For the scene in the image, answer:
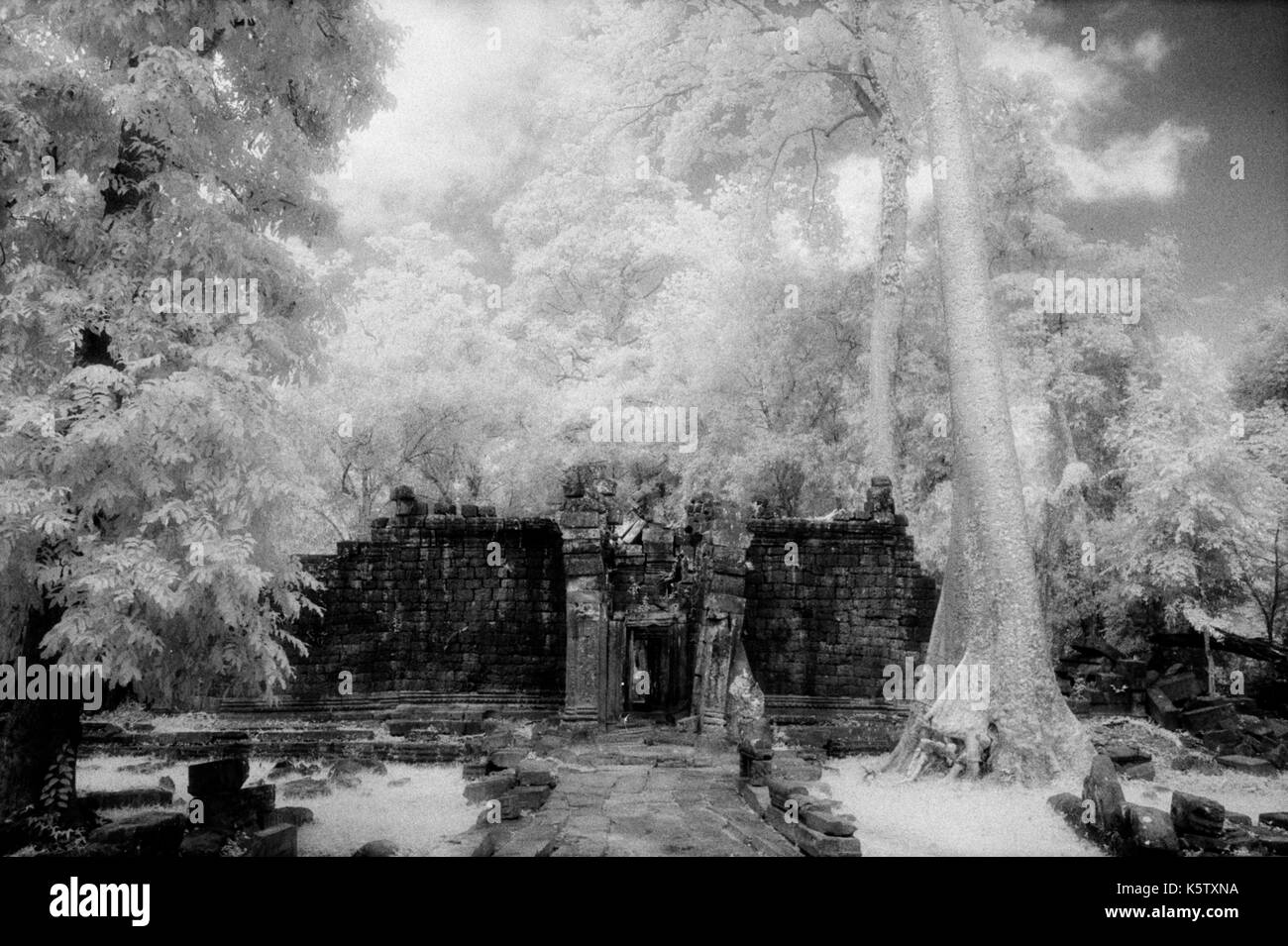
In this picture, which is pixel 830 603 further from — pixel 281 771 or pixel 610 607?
pixel 281 771

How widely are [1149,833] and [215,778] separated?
5778 millimetres

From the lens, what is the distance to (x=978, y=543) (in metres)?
8.03

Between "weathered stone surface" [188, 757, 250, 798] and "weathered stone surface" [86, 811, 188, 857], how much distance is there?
217 millimetres

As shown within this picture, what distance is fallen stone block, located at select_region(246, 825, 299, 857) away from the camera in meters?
4.46

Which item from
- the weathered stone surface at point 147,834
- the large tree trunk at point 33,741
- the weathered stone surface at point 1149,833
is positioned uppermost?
the large tree trunk at point 33,741

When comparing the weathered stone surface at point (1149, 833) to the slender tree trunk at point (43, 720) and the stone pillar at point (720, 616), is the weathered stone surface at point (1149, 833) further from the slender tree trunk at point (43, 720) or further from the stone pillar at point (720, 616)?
the slender tree trunk at point (43, 720)

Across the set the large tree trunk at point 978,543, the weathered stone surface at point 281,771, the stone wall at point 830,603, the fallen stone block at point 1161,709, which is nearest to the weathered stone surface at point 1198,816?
the large tree trunk at point 978,543

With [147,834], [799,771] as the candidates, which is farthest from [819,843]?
[147,834]

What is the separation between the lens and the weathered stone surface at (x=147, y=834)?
4.19 m

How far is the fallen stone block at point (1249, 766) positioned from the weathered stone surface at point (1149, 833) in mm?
3811
